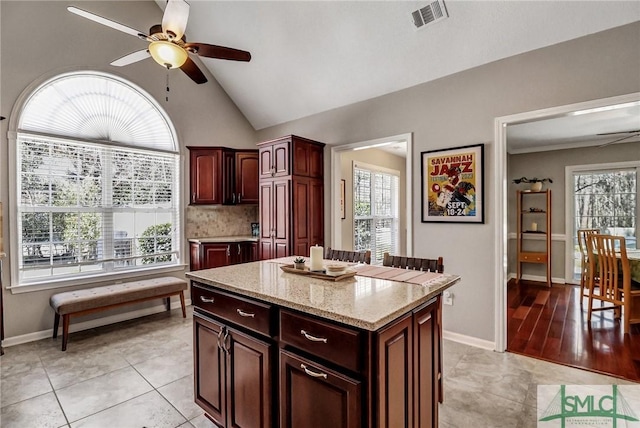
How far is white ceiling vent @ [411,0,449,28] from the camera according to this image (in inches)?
105

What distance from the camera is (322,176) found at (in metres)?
4.38

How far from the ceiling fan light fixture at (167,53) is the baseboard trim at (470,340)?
11.7 feet

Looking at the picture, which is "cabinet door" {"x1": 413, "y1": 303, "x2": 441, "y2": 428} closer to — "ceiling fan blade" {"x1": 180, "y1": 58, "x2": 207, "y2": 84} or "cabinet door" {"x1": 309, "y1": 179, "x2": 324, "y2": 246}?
"cabinet door" {"x1": 309, "y1": 179, "x2": 324, "y2": 246}

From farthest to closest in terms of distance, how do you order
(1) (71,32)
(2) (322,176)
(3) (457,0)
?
(2) (322,176) → (1) (71,32) → (3) (457,0)

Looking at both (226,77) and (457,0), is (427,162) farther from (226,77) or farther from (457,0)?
(226,77)

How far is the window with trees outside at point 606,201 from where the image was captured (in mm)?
5254

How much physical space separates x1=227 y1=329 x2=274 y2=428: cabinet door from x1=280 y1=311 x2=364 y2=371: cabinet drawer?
0.18m

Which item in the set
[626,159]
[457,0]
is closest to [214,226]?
[457,0]

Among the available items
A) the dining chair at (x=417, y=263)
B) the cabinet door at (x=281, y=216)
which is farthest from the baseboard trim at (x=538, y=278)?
the dining chair at (x=417, y=263)

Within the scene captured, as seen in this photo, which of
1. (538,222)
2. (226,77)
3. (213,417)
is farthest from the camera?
(538,222)

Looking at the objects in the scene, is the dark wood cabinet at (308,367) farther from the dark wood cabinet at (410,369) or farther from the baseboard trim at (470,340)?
the baseboard trim at (470,340)

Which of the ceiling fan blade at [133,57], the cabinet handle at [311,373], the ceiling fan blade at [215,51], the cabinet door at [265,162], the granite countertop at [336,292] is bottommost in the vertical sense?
the cabinet handle at [311,373]

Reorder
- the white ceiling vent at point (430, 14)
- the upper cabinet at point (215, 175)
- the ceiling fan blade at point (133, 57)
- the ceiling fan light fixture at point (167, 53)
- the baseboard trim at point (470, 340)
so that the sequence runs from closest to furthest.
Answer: the ceiling fan light fixture at point (167, 53)
the ceiling fan blade at point (133, 57)
the white ceiling vent at point (430, 14)
the baseboard trim at point (470, 340)
the upper cabinet at point (215, 175)

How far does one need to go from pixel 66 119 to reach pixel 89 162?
514 millimetres
